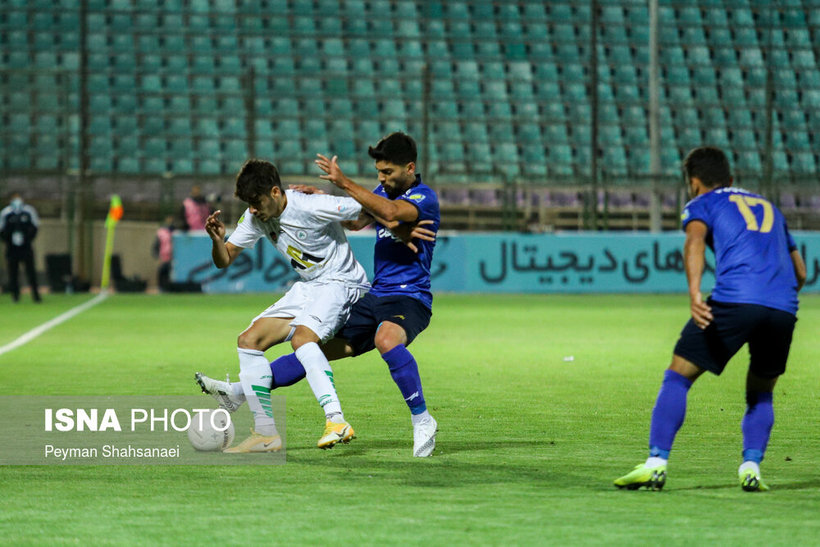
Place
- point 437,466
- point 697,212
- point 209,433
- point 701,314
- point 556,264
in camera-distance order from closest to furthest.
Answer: point 701,314 → point 697,212 → point 437,466 → point 209,433 → point 556,264

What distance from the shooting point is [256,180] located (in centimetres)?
671

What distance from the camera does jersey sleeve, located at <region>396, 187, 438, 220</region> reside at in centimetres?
677

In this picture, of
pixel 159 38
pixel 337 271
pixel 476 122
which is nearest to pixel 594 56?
pixel 476 122

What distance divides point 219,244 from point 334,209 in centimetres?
64

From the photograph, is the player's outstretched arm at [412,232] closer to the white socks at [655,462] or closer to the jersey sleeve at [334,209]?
the jersey sleeve at [334,209]

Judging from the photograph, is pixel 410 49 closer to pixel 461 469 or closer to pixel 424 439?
pixel 424 439

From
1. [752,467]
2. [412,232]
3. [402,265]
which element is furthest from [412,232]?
[752,467]

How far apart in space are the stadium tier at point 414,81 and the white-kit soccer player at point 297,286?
22512 millimetres

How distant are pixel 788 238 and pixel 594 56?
24.0 meters

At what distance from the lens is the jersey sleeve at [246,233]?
710 cm

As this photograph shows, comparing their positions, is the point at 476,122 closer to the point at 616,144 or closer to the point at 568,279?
the point at 616,144

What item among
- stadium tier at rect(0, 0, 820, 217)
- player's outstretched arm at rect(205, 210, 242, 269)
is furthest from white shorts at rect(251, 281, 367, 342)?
stadium tier at rect(0, 0, 820, 217)

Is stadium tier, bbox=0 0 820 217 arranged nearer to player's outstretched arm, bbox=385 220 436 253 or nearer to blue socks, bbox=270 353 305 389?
blue socks, bbox=270 353 305 389

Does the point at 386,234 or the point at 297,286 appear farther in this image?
the point at 297,286
